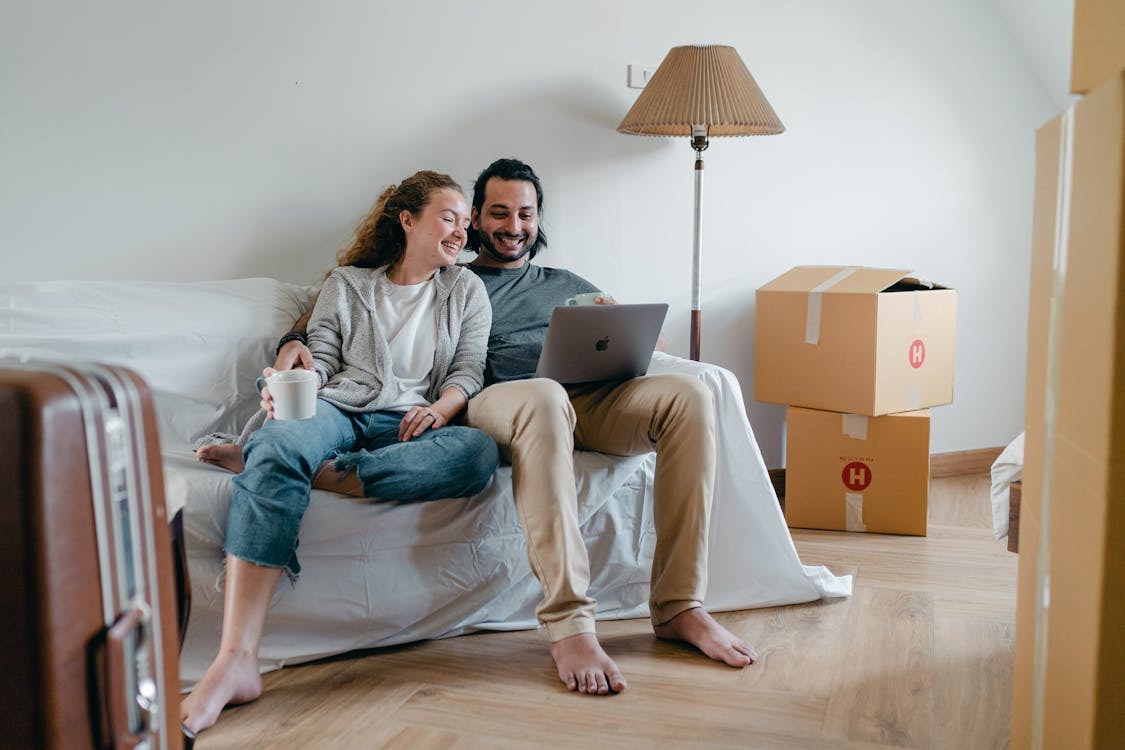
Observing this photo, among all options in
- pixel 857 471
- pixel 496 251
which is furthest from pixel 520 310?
pixel 857 471

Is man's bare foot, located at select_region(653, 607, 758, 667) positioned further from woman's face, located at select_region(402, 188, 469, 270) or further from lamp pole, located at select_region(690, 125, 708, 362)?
lamp pole, located at select_region(690, 125, 708, 362)

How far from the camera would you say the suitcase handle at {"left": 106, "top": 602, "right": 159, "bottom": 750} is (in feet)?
2.20

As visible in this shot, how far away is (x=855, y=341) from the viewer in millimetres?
2650

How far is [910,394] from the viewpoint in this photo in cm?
272

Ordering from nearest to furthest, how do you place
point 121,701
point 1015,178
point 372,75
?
point 121,701 < point 372,75 < point 1015,178

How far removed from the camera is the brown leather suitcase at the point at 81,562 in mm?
633

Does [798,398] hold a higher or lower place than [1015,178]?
lower

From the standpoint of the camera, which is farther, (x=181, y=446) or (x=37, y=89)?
(x=37, y=89)

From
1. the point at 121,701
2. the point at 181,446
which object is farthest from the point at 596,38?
the point at 121,701

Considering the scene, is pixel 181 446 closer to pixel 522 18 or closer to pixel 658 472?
pixel 658 472

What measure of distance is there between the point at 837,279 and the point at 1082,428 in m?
2.03

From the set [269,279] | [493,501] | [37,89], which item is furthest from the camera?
[269,279]

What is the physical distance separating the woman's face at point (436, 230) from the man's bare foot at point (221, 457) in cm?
56

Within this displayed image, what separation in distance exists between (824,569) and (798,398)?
0.72 meters
